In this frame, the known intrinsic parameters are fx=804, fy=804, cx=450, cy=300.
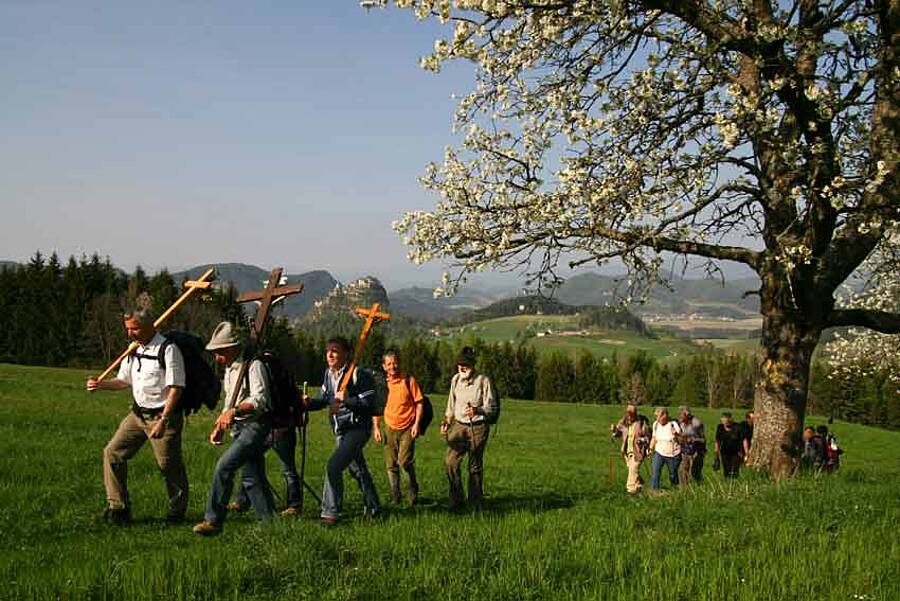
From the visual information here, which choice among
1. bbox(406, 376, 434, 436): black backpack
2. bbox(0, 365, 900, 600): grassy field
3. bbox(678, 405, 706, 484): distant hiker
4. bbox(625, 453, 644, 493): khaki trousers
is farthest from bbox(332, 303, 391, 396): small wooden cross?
bbox(678, 405, 706, 484): distant hiker

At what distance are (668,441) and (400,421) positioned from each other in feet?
24.1

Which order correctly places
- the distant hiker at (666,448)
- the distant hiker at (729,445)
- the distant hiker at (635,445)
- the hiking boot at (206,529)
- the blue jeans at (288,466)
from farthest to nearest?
the distant hiker at (729,445) < the distant hiker at (635,445) < the distant hiker at (666,448) < the blue jeans at (288,466) < the hiking boot at (206,529)

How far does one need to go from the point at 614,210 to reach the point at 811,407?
107406 millimetres

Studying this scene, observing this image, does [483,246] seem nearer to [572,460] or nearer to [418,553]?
[418,553]

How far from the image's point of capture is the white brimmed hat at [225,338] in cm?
852

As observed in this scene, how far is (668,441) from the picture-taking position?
56.2 ft

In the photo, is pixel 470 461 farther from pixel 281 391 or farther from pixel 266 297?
pixel 266 297

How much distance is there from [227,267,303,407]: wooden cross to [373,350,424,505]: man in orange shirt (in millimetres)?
2869

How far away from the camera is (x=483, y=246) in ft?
45.1

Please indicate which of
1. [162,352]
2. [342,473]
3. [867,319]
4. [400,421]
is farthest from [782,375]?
[162,352]

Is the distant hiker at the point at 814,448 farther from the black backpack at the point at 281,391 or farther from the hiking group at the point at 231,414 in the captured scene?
the black backpack at the point at 281,391

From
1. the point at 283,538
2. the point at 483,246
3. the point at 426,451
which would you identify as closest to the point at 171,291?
the point at 426,451

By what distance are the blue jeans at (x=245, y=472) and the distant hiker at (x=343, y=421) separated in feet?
2.95

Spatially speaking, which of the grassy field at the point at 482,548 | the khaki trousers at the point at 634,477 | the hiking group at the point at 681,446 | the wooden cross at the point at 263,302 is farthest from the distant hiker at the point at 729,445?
the wooden cross at the point at 263,302
